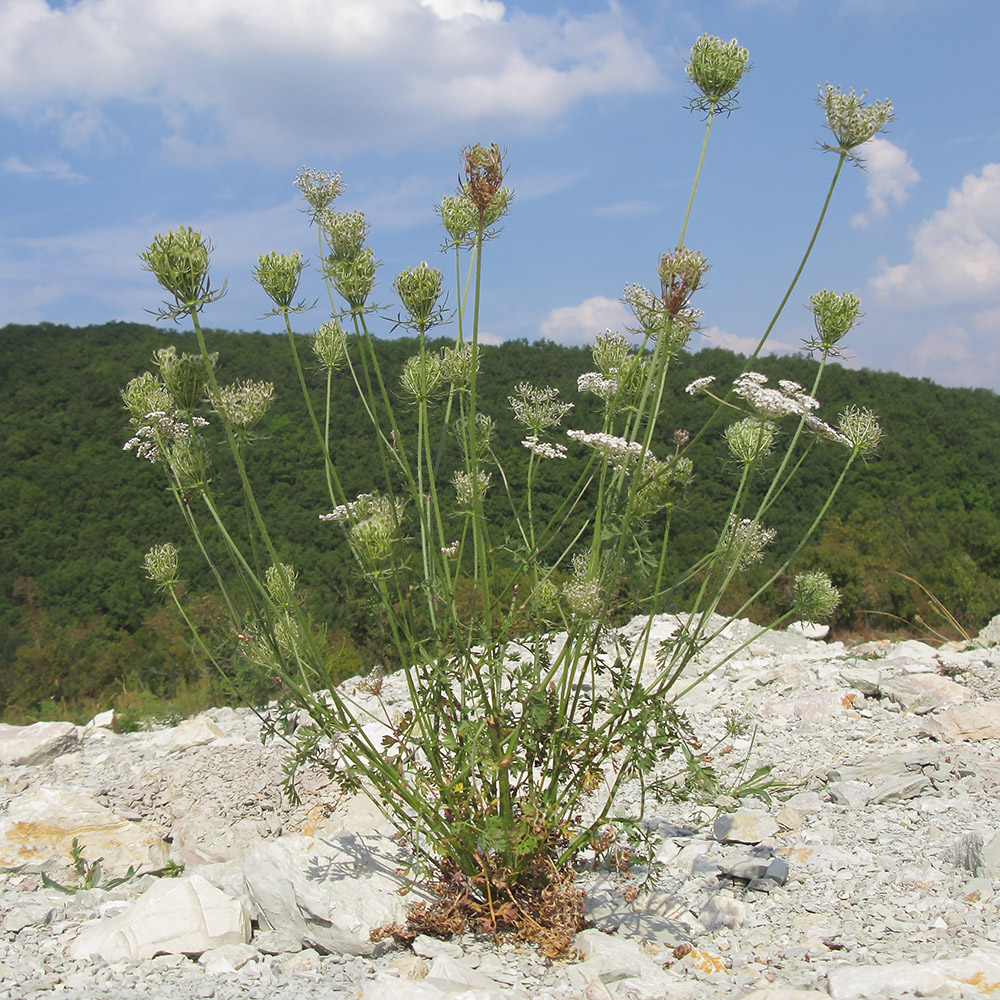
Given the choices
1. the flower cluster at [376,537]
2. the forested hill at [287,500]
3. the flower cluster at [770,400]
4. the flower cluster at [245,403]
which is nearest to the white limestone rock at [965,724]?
the flower cluster at [770,400]

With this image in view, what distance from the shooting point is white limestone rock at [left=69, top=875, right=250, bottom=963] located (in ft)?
13.1

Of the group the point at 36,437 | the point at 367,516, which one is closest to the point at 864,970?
the point at 367,516

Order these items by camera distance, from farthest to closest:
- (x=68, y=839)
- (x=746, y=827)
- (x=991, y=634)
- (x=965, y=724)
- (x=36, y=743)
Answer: (x=991, y=634) < (x=36, y=743) < (x=965, y=724) < (x=68, y=839) < (x=746, y=827)

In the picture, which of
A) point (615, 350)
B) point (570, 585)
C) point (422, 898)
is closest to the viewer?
point (570, 585)

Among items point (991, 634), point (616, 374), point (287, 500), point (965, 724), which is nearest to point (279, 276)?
point (616, 374)

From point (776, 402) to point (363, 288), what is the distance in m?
2.12

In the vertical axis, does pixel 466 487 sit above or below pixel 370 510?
above

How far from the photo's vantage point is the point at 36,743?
9656mm

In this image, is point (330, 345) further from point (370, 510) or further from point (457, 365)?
point (370, 510)

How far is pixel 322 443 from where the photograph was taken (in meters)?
4.25

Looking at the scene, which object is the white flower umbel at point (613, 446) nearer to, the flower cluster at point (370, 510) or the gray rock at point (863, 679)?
the flower cluster at point (370, 510)

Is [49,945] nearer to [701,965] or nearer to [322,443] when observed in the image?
[322,443]

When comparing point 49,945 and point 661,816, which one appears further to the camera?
point 661,816

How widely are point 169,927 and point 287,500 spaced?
56.1 ft
